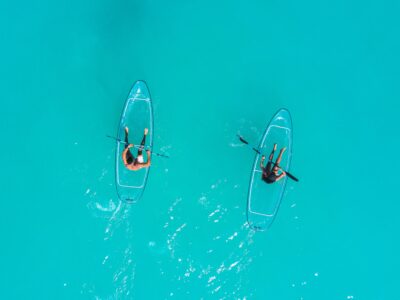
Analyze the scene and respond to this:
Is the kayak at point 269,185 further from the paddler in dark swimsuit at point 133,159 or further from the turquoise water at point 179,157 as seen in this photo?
the paddler in dark swimsuit at point 133,159

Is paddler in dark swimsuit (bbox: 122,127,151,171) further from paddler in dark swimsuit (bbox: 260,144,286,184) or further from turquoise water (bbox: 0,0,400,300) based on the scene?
paddler in dark swimsuit (bbox: 260,144,286,184)

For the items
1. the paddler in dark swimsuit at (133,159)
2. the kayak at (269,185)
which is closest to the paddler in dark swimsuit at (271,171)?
the kayak at (269,185)

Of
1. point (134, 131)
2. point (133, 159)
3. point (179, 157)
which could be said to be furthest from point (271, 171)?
point (134, 131)

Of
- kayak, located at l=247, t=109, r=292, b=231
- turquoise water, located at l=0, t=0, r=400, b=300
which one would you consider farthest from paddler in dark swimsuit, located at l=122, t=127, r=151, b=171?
kayak, located at l=247, t=109, r=292, b=231

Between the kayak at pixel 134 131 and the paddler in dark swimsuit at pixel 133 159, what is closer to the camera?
the paddler in dark swimsuit at pixel 133 159

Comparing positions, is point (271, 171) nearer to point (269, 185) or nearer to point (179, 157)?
point (269, 185)
